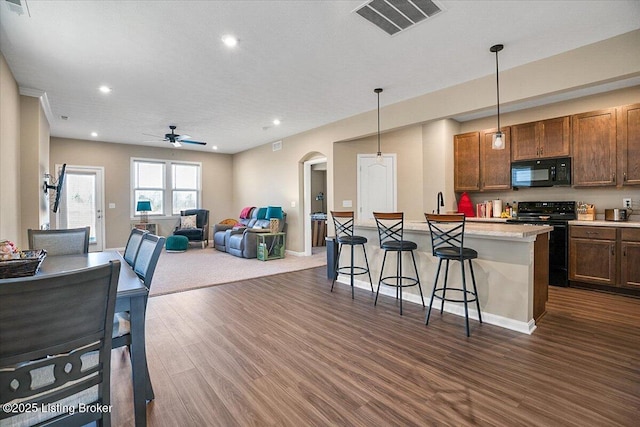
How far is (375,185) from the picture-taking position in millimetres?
6176

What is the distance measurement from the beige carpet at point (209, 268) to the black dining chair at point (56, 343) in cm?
320

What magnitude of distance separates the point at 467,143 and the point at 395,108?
5.14 ft

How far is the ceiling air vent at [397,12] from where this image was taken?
239cm

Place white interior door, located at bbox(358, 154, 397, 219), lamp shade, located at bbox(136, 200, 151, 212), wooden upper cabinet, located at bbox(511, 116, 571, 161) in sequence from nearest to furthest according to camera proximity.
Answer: wooden upper cabinet, located at bbox(511, 116, 571, 161) → white interior door, located at bbox(358, 154, 397, 219) → lamp shade, located at bbox(136, 200, 151, 212)

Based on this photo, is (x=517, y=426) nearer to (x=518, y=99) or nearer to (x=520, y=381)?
(x=520, y=381)

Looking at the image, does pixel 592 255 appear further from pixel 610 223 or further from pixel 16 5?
pixel 16 5

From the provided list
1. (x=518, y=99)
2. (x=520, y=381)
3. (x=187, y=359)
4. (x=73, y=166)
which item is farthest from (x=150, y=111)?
(x=520, y=381)

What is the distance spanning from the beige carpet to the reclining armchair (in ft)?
2.07

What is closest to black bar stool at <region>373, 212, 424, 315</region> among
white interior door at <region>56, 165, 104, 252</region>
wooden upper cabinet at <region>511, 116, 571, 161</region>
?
wooden upper cabinet at <region>511, 116, 571, 161</region>

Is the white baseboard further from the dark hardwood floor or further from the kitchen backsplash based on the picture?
the kitchen backsplash

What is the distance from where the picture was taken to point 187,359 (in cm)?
244

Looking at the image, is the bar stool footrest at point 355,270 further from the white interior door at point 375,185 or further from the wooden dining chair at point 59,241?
the wooden dining chair at point 59,241

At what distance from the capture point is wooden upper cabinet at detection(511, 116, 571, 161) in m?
4.48

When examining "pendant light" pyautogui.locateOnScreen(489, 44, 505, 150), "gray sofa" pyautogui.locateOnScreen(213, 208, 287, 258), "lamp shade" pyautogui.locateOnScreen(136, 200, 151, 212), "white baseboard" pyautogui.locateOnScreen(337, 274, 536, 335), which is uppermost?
"pendant light" pyautogui.locateOnScreen(489, 44, 505, 150)
